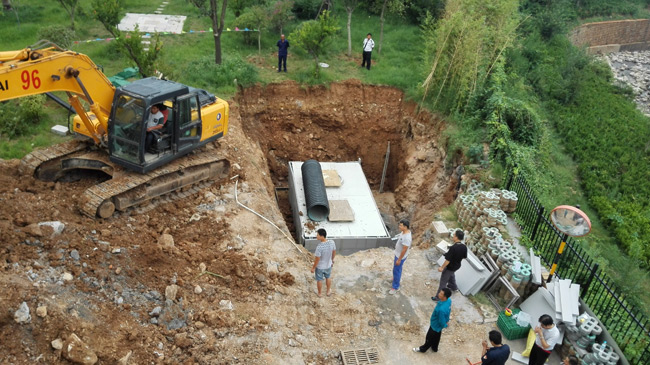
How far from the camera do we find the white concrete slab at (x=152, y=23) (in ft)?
66.1

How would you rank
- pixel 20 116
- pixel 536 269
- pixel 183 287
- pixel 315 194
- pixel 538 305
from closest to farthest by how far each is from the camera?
pixel 183 287, pixel 538 305, pixel 536 269, pixel 20 116, pixel 315 194

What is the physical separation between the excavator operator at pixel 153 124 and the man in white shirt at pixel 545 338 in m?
7.74

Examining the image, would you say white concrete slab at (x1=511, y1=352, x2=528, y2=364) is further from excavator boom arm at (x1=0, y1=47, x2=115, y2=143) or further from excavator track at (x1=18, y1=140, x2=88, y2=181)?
excavator track at (x1=18, y1=140, x2=88, y2=181)

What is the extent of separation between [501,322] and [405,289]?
181 centimetres

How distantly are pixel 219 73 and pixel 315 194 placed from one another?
594 centimetres

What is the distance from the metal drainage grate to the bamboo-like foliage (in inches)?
369

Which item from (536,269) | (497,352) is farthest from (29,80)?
(536,269)

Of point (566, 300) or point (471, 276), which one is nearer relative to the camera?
point (566, 300)

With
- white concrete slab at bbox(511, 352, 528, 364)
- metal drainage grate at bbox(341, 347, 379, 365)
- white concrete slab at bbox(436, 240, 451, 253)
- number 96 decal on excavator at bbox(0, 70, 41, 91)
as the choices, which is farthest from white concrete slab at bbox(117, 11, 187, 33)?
white concrete slab at bbox(511, 352, 528, 364)

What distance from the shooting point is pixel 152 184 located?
10.2 m

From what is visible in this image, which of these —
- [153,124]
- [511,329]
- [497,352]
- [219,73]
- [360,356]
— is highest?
[153,124]

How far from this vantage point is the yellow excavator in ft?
28.9

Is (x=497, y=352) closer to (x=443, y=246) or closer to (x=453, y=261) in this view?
(x=453, y=261)

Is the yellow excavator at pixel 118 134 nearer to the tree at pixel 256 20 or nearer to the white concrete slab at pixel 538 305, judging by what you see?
the white concrete slab at pixel 538 305
